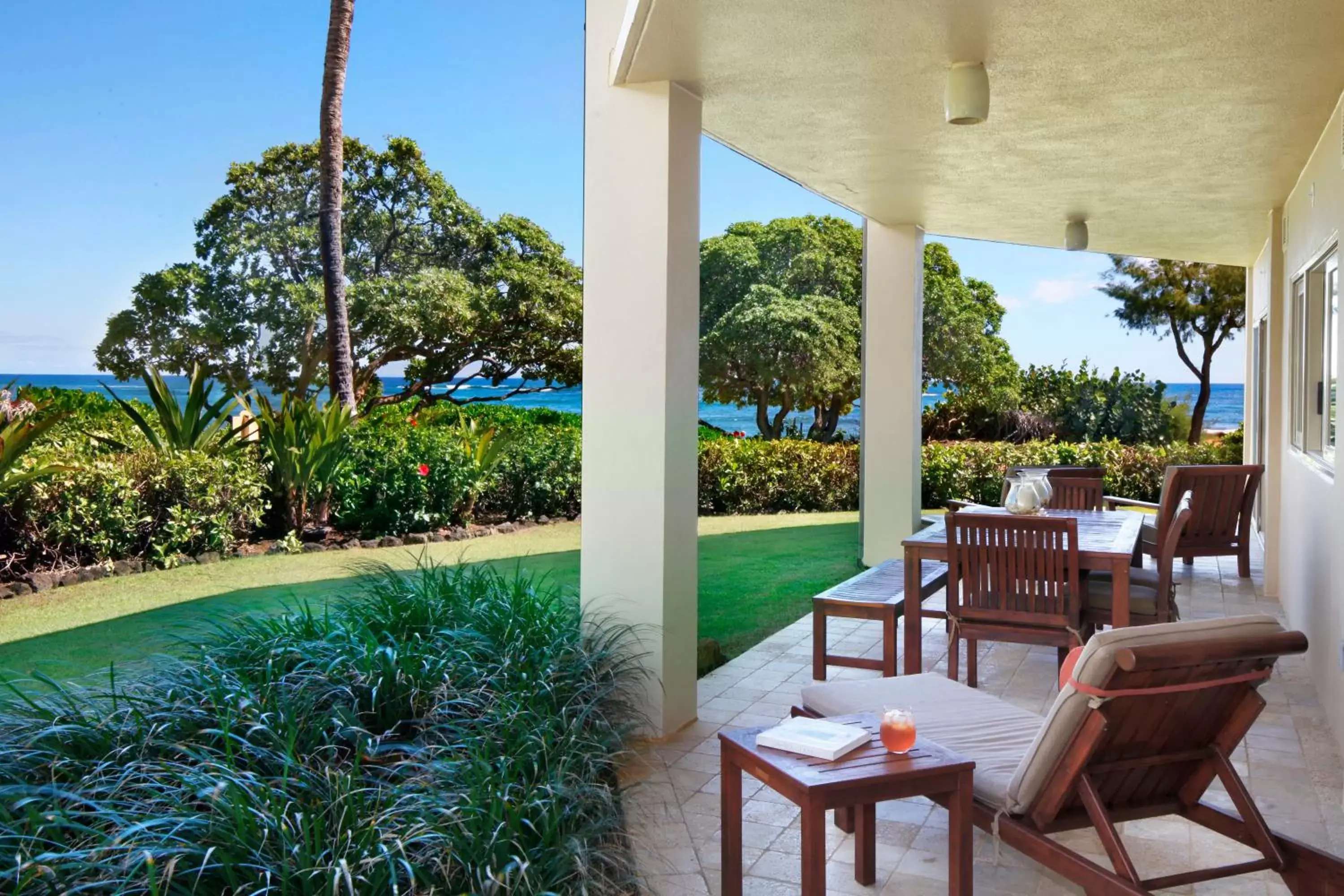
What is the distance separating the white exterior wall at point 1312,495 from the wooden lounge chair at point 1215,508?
37 centimetres

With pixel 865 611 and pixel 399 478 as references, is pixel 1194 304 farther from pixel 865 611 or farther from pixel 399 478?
pixel 399 478

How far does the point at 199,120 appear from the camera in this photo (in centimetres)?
505

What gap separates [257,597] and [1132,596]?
435 centimetres

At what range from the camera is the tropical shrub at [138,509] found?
14.9ft

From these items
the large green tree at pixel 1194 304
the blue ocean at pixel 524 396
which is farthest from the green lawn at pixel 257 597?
the large green tree at pixel 1194 304

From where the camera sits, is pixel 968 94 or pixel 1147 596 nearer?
pixel 968 94

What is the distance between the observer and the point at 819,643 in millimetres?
5141

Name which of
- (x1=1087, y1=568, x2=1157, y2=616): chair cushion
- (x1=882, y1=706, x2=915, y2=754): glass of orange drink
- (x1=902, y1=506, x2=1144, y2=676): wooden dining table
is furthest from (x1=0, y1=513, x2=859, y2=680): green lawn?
(x1=882, y1=706, x2=915, y2=754): glass of orange drink

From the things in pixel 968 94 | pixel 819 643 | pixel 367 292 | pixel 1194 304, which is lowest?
pixel 819 643

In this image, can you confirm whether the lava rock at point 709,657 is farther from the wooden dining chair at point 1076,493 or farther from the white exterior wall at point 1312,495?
the white exterior wall at point 1312,495

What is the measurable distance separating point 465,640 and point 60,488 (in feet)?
6.84

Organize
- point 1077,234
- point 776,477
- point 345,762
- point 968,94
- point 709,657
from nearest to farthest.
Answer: point 345,762 → point 968,94 → point 709,657 → point 1077,234 → point 776,477

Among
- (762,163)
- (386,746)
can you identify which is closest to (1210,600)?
(762,163)

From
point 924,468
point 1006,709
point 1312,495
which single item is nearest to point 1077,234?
point 1312,495
